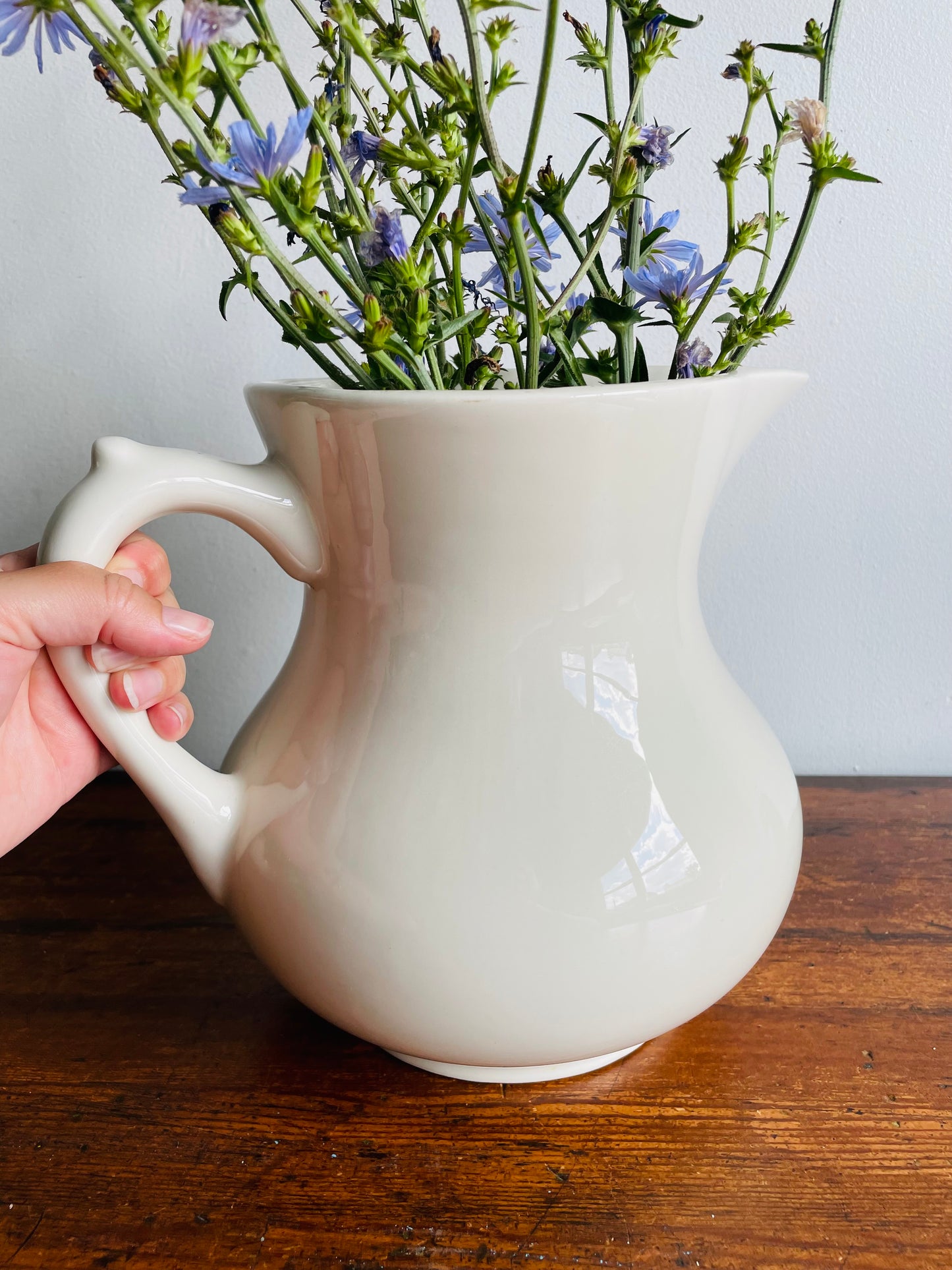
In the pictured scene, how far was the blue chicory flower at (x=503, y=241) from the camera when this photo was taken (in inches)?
13.9

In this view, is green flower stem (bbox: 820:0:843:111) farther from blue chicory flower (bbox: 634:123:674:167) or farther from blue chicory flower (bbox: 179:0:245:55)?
blue chicory flower (bbox: 179:0:245:55)

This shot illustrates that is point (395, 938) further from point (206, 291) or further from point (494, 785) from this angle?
point (206, 291)

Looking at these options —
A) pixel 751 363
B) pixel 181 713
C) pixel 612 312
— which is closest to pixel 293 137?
pixel 612 312

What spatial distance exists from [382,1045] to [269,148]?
1.03 feet

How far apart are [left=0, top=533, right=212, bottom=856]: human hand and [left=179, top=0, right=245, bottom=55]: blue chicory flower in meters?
0.18

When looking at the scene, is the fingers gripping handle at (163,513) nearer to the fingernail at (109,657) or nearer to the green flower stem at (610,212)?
the fingernail at (109,657)

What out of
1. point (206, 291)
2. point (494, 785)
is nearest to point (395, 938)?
point (494, 785)

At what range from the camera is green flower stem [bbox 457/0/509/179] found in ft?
0.83

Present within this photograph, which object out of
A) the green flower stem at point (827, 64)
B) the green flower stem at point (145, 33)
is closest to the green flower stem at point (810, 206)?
the green flower stem at point (827, 64)

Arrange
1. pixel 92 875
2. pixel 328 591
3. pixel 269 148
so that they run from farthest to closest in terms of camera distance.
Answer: pixel 92 875 < pixel 328 591 < pixel 269 148

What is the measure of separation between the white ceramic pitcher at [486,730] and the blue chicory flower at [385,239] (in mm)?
49

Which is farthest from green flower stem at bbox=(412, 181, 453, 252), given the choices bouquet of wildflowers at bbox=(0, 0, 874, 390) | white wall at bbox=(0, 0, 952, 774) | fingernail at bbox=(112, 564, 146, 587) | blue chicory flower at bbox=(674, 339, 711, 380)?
white wall at bbox=(0, 0, 952, 774)

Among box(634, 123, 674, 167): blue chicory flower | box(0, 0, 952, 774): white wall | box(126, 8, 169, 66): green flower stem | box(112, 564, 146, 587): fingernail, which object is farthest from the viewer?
box(0, 0, 952, 774): white wall

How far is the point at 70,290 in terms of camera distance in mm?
652
